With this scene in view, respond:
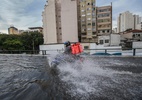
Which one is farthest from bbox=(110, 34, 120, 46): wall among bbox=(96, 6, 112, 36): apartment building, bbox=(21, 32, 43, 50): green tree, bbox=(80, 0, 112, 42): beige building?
bbox=(21, 32, 43, 50): green tree

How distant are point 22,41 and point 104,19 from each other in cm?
3490

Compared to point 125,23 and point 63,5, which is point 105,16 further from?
point 125,23

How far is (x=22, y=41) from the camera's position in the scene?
4316cm

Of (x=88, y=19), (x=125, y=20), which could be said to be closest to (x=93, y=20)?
(x=88, y=19)

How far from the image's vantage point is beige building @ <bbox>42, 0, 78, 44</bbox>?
4319 centimetres

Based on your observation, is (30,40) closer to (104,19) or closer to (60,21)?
(60,21)

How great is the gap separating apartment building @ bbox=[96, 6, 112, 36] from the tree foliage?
27.1m

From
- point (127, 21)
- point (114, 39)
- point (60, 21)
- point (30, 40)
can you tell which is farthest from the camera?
point (127, 21)

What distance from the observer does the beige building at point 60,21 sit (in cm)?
4319

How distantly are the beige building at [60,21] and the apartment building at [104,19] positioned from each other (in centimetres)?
1209

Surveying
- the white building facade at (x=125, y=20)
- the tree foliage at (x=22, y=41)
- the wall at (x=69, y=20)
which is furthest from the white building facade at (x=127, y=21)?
the tree foliage at (x=22, y=41)

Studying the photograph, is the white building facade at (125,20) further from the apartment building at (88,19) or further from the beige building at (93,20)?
the apartment building at (88,19)

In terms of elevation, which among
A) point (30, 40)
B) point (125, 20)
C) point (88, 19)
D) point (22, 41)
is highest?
point (125, 20)

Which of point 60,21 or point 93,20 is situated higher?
point 93,20
